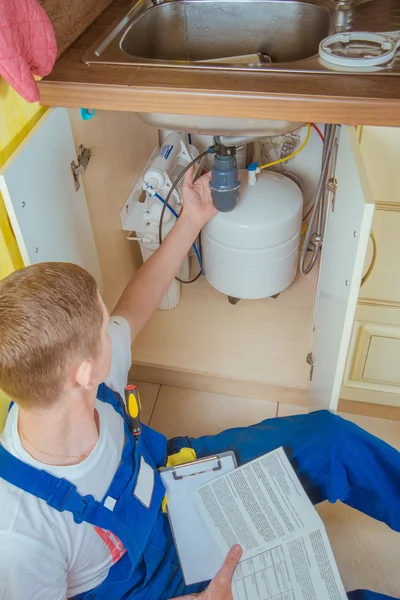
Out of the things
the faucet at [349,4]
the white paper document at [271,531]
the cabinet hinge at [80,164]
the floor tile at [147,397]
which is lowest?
the floor tile at [147,397]

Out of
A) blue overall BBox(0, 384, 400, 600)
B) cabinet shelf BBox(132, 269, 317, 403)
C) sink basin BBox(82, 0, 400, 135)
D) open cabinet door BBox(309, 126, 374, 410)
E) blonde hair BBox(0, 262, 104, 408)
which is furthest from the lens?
cabinet shelf BBox(132, 269, 317, 403)

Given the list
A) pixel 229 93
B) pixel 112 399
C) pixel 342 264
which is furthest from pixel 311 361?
pixel 229 93

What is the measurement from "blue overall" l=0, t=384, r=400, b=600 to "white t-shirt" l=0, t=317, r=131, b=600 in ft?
0.08

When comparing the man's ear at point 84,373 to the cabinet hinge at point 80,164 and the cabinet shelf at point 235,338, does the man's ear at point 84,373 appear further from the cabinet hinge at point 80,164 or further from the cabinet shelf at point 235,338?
the cabinet shelf at point 235,338

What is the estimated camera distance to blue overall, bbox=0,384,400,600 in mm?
931

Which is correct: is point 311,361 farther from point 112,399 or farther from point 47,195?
point 47,195

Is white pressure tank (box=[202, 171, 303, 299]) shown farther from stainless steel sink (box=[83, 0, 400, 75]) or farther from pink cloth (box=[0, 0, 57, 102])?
pink cloth (box=[0, 0, 57, 102])

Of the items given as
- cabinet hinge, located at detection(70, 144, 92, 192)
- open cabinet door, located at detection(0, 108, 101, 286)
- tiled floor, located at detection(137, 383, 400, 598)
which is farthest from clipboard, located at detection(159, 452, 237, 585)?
cabinet hinge, located at detection(70, 144, 92, 192)

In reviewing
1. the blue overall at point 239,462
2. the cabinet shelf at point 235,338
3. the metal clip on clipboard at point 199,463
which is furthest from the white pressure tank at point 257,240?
the metal clip on clipboard at point 199,463

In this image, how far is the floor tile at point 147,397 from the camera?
5.10 ft

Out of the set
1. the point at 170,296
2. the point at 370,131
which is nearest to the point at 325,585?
the point at 370,131

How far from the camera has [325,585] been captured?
95cm

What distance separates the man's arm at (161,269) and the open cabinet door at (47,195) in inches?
5.9

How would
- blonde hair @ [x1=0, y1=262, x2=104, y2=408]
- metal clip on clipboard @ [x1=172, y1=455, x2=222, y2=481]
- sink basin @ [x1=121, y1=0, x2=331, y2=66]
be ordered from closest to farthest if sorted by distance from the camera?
blonde hair @ [x1=0, y1=262, x2=104, y2=408] < metal clip on clipboard @ [x1=172, y1=455, x2=222, y2=481] < sink basin @ [x1=121, y1=0, x2=331, y2=66]
